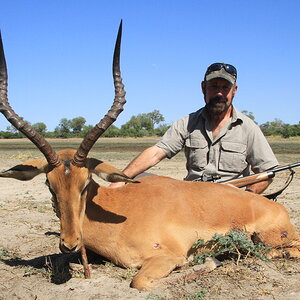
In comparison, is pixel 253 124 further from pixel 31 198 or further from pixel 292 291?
pixel 31 198

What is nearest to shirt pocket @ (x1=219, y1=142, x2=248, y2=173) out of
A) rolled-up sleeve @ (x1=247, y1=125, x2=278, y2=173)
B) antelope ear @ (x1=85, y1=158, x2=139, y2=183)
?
rolled-up sleeve @ (x1=247, y1=125, x2=278, y2=173)

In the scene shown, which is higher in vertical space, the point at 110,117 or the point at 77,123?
the point at 77,123

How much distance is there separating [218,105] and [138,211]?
3.14m

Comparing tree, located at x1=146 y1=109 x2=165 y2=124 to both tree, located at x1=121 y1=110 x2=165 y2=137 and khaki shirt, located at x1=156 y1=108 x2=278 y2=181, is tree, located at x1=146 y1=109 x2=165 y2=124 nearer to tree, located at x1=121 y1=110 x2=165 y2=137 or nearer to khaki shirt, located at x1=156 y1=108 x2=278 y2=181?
tree, located at x1=121 y1=110 x2=165 y2=137

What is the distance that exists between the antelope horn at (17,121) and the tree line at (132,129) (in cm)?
9150

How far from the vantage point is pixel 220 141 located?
27.5 ft

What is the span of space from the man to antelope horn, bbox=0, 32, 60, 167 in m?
2.84

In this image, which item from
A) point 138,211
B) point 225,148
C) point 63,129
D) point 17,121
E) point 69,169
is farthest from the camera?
point 63,129

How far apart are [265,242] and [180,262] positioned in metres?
1.64

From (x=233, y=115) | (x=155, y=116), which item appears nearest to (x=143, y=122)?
(x=155, y=116)

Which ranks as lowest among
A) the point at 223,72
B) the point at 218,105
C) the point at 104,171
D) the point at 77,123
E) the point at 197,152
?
the point at 104,171

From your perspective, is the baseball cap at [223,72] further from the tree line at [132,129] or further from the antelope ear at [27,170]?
the tree line at [132,129]

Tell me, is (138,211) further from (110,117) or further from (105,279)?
(110,117)

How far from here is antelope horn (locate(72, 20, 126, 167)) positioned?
539 centimetres
